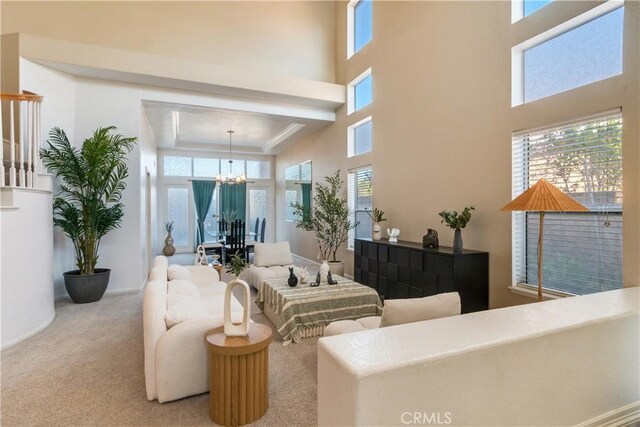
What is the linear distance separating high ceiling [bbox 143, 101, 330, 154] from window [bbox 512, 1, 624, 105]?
13.9ft

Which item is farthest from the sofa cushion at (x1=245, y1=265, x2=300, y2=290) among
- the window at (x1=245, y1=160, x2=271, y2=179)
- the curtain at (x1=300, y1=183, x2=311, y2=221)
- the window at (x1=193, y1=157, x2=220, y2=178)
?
the window at (x1=245, y1=160, x2=271, y2=179)

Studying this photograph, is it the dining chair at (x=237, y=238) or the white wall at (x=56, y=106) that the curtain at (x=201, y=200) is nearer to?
the dining chair at (x=237, y=238)

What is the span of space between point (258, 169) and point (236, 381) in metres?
9.25

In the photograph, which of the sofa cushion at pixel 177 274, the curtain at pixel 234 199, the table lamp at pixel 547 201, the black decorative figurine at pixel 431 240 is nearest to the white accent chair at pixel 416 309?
the table lamp at pixel 547 201

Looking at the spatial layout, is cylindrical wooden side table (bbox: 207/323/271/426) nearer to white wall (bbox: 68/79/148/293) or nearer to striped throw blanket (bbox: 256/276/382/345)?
striped throw blanket (bbox: 256/276/382/345)

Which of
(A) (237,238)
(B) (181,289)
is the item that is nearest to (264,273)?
(B) (181,289)

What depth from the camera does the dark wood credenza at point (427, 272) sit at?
3490 mm

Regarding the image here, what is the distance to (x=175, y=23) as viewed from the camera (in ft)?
18.0

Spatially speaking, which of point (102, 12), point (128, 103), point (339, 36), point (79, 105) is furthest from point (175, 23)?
point (339, 36)

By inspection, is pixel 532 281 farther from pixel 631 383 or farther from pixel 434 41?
pixel 434 41

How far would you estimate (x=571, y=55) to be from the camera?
2.92 metres

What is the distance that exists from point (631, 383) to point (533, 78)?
112 inches

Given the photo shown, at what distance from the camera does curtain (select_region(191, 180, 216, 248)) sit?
32.0 feet

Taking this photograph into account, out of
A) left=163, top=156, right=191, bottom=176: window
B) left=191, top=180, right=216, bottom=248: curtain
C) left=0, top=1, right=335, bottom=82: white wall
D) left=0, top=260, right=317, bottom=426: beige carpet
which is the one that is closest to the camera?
left=0, top=260, right=317, bottom=426: beige carpet
